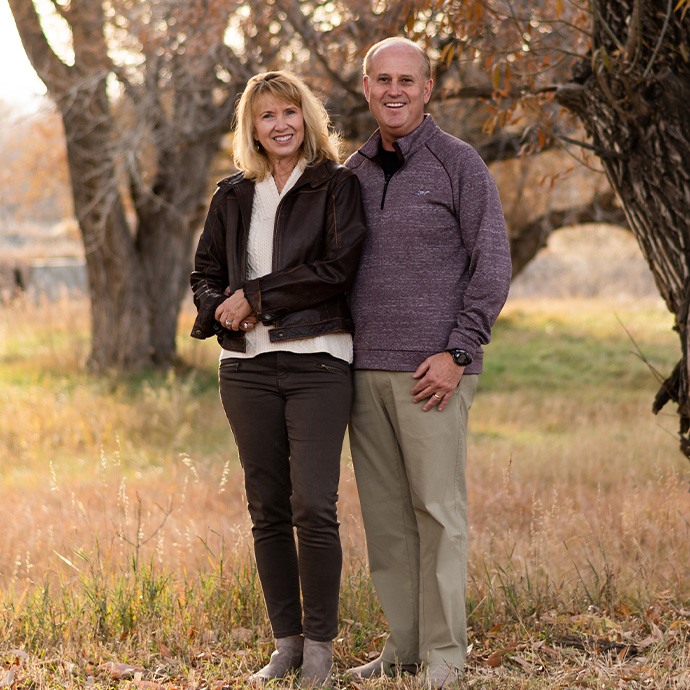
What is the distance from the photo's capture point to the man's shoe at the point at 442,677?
354 cm

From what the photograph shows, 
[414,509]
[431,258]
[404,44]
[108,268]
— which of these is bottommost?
[414,509]

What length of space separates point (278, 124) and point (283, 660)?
186 centimetres

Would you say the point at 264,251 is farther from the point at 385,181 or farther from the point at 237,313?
the point at 385,181

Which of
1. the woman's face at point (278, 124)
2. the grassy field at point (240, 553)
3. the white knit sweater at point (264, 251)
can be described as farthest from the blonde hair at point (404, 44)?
the grassy field at point (240, 553)

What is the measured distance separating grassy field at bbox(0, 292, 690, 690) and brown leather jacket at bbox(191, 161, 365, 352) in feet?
3.99

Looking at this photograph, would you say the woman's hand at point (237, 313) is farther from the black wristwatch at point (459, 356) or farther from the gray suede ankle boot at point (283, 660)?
the gray suede ankle boot at point (283, 660)

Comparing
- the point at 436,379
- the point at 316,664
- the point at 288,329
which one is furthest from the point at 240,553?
the point at 436,379

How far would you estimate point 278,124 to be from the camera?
11.7ft

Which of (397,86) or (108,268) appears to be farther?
(108,268)

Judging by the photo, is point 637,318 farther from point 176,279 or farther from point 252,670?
point 252,670

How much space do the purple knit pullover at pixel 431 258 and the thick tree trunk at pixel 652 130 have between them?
1.36 m

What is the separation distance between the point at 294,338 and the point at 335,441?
0.37 metres

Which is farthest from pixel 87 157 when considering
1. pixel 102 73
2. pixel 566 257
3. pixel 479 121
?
pixel 566 257

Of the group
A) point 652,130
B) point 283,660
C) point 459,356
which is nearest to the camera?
point 459,356
